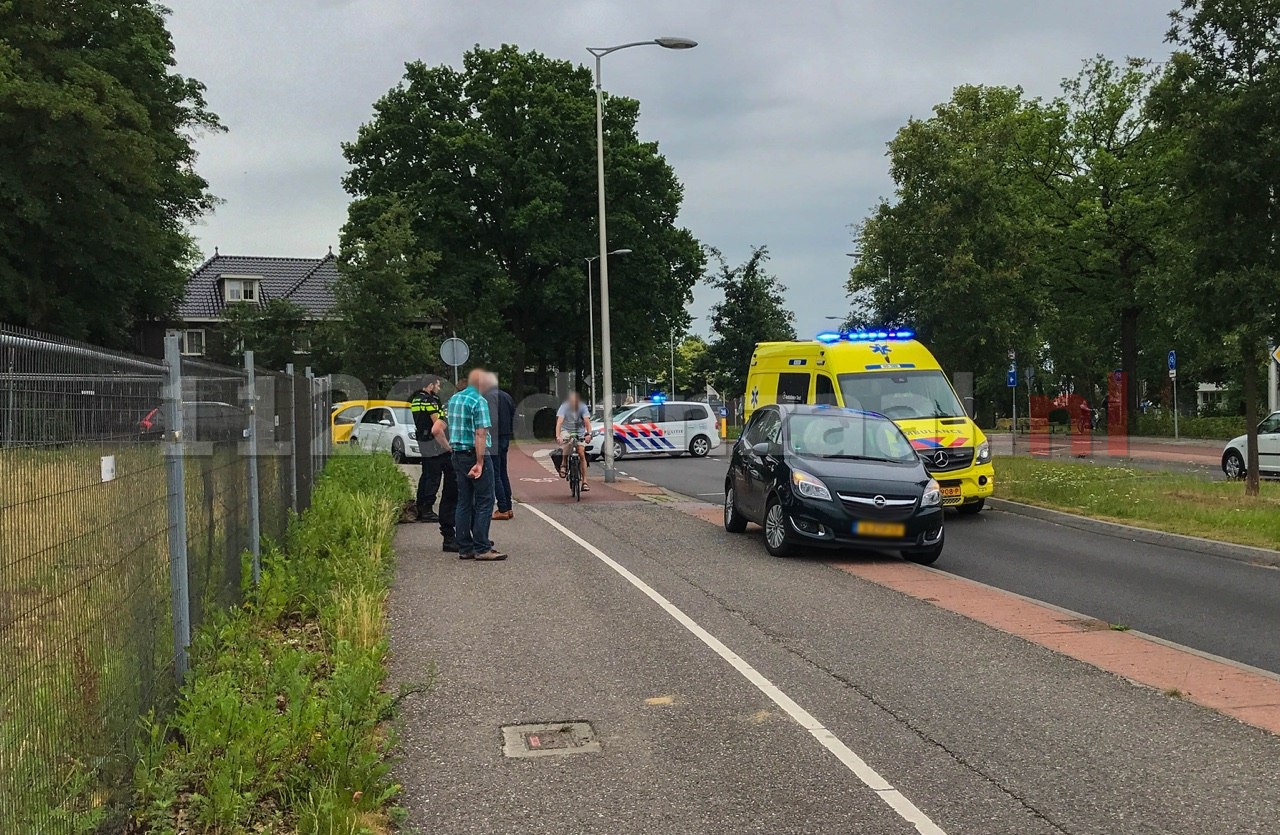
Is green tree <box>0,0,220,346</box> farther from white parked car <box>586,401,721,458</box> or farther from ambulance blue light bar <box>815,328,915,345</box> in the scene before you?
ambulance blue light bar <box>815,328,915,345</box>

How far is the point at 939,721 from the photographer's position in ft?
19.7

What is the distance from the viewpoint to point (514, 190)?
46.5 m

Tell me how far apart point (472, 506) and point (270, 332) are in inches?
1960

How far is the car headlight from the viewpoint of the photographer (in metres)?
11.6

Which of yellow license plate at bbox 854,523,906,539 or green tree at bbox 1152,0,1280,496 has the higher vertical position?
green tree at bbox 1152,0,1280,496

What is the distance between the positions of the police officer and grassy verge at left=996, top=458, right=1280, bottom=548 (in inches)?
336

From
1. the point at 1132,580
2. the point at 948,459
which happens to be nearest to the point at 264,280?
the point at 948,459

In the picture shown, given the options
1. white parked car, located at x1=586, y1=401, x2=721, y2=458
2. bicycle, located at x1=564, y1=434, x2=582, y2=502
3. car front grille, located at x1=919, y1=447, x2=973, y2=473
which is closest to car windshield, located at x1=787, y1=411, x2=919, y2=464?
car front grille, located at x1=919, y1=447, x2=973, y2=473

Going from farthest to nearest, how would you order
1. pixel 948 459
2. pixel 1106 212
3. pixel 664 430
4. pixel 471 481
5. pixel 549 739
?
pixel 1106 212, pixel 664 430, pixel 948 459, pixel 471 481, pixel 549 739

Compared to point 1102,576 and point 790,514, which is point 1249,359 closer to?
point 1102,576

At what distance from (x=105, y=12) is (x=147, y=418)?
116 feet

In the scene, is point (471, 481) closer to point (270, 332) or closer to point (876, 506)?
point (876, 506)

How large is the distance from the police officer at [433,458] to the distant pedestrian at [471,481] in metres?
0.74

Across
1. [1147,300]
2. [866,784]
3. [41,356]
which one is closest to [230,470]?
[41,356]
